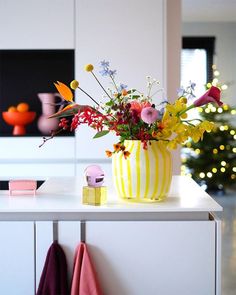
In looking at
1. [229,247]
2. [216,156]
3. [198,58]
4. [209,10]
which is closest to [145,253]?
[229,247]

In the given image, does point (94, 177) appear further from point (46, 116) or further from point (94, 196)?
point (46, 116)

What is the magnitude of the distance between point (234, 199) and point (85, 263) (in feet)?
16.0

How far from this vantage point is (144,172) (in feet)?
5.90

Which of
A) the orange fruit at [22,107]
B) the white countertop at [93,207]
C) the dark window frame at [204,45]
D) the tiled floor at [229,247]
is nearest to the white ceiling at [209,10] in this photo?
the dark window frame at [204,45]

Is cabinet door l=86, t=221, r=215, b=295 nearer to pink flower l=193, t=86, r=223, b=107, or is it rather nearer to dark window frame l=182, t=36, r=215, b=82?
pink flower l=193, t=86, r=223, b=107

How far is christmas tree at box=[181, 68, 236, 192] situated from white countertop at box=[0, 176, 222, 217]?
450 centimetres

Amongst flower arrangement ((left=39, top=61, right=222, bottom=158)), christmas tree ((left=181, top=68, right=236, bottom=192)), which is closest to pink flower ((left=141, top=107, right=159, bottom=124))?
flower arrangement ((left=39, top=61, right=222, bottom=158))

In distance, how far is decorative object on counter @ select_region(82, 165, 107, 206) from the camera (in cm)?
172

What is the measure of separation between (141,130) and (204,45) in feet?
18.2

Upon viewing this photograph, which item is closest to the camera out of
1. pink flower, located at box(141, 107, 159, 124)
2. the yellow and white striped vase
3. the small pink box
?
pink flower, located at box(141, 107, 159, 124)

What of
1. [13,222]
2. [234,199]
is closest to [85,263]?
[13,222]

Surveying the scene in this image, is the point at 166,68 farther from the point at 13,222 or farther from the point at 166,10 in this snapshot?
the point at 13,222

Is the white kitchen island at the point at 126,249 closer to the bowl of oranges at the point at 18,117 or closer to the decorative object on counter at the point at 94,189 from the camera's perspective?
the decorative object on counter at the point at 94,189

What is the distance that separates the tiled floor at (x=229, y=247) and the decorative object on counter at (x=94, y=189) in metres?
1.67
